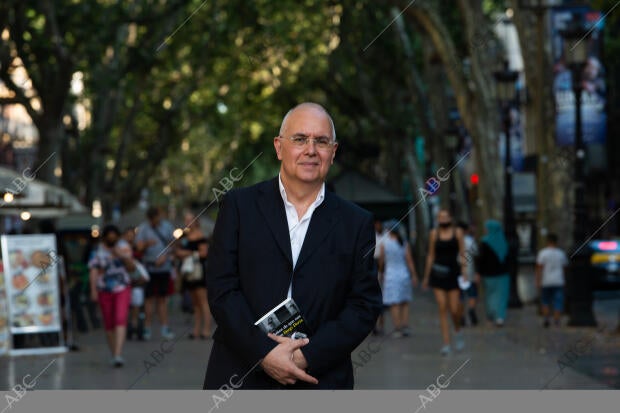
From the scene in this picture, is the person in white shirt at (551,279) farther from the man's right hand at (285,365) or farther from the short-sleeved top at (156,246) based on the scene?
the man's right hand at (285,365)

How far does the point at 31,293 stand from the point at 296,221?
13.4 meters

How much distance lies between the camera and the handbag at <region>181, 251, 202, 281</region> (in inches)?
758

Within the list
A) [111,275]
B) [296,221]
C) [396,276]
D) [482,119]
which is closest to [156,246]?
[396,276]

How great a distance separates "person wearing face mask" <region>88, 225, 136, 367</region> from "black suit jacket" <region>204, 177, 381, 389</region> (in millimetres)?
10984

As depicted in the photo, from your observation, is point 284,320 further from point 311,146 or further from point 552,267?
point 552,267

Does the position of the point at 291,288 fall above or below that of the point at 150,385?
above

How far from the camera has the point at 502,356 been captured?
16.1 metres

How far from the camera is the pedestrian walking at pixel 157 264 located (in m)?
19.8

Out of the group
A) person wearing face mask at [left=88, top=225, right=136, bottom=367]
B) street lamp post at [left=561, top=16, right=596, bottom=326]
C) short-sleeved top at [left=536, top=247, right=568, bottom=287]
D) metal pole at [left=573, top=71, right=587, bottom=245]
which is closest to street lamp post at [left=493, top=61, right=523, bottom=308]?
metal pole at [left=573, top=71, right=587, bottom=245]

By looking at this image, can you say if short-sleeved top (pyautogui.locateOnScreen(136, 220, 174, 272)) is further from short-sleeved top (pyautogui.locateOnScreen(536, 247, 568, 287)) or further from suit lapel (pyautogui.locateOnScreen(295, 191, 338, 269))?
suit lapel (pyautogui.locateOnScreen(295, 191, 338, 269))

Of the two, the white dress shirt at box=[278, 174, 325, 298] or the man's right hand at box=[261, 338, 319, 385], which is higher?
the white dress shirt at box=[278, 174, 325, 298]
